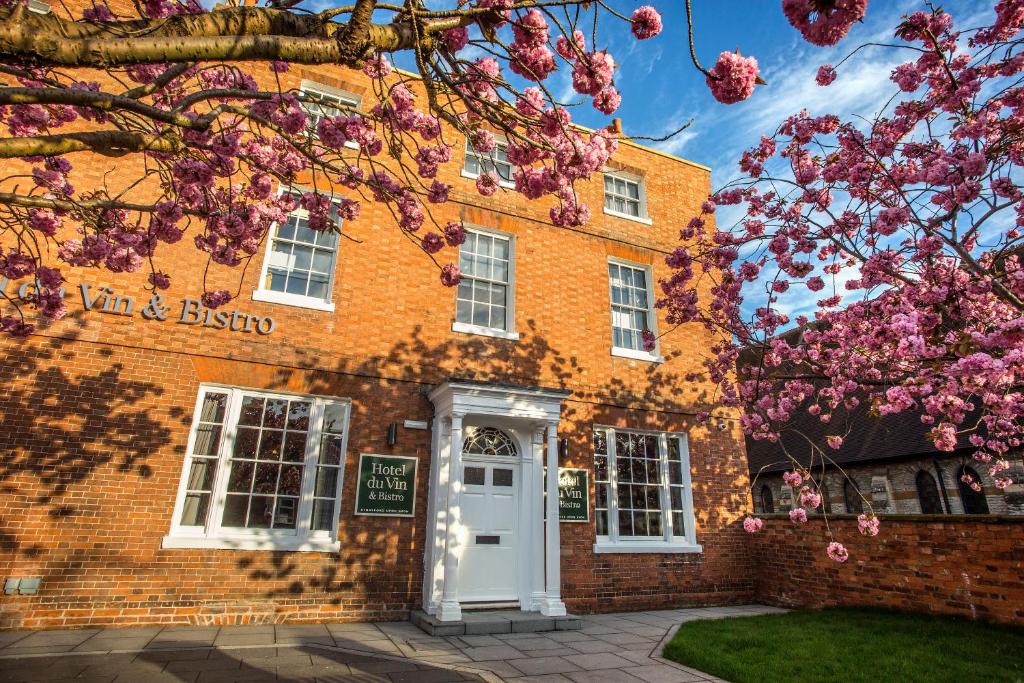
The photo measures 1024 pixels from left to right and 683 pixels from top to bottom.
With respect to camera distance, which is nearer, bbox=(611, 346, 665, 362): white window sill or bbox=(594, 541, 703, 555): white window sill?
bbox=(594, 541, 703, 555): white window sill

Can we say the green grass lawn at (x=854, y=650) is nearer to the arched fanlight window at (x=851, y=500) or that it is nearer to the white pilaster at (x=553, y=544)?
the white pilaster at (x=553, y=544)

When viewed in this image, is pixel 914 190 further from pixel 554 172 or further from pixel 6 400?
pixel 6 400

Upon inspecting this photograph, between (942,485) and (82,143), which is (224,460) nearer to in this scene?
(82,143)

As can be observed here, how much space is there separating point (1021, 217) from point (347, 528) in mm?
9132

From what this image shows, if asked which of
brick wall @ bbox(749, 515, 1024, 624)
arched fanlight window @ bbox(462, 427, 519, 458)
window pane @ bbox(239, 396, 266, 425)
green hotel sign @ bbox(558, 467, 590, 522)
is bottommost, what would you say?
brick wall @ bbox(749, 515, 1024, 624)

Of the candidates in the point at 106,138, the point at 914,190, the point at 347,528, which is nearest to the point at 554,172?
the point at 106,138

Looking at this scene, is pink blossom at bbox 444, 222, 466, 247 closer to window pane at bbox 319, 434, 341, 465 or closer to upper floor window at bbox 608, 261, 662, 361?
window pane at bbox 319, 434, 341, 465

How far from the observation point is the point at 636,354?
9984 mm

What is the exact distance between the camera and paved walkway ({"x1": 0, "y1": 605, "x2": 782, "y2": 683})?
4492 mm

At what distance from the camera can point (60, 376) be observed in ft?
21.3

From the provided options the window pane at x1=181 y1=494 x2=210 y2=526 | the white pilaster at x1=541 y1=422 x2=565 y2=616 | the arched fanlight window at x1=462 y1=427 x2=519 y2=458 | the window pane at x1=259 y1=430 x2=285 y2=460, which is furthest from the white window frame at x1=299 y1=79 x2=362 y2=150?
the white pilaster at x1=541 y1=422 x2=565 y2=616

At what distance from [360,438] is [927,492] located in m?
16.6

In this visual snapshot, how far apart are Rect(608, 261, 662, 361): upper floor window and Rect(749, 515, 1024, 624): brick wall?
13.1 feet

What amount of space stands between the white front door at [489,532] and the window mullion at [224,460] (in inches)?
123
